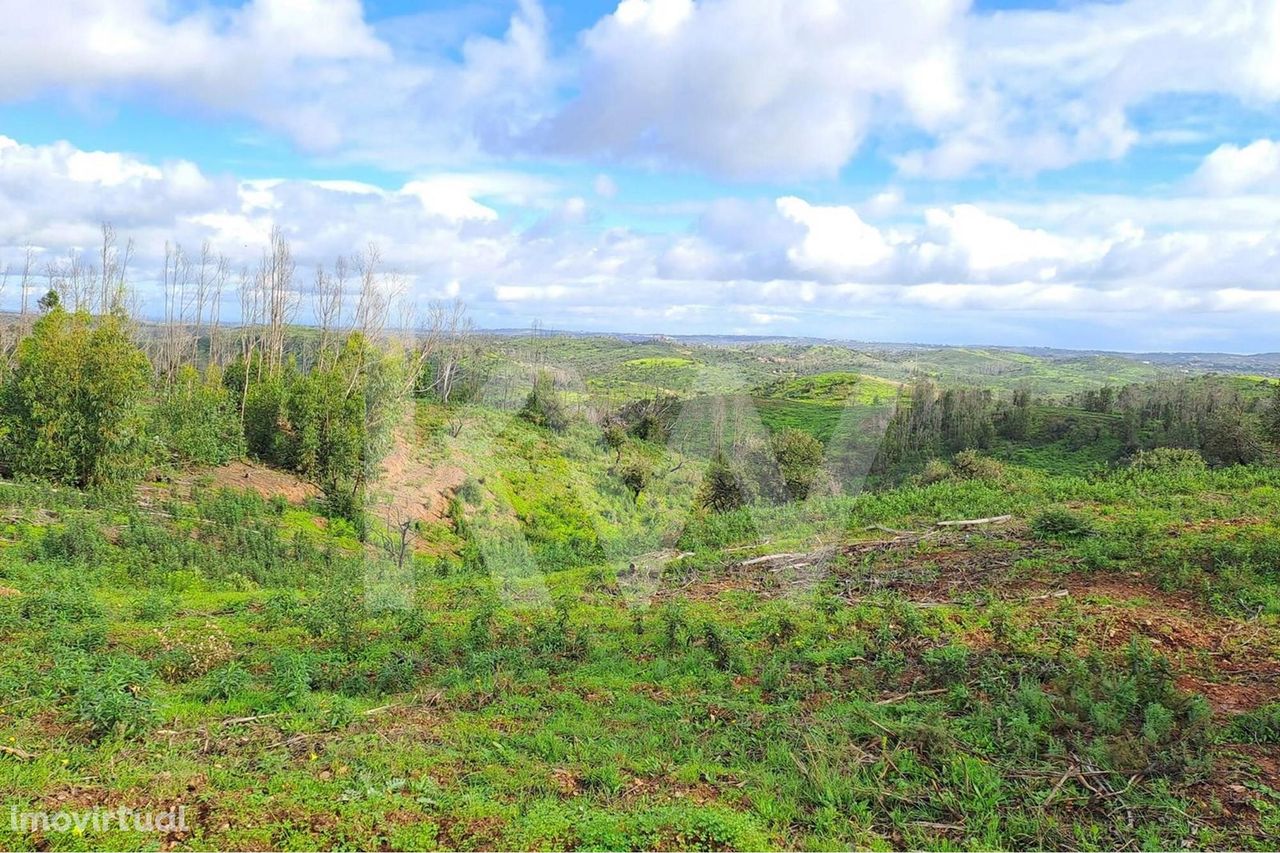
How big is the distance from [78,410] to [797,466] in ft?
66.0

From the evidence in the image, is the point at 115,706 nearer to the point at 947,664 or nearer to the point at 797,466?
the point at 947,664

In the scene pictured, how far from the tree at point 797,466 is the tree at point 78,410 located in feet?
60.4

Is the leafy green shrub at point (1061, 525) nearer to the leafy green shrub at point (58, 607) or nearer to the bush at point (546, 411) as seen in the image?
the leafy green shrub at point (58, 607)

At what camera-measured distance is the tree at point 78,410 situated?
1819cm

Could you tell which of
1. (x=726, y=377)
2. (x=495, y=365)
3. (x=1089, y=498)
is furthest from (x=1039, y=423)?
(x=726, y=377)

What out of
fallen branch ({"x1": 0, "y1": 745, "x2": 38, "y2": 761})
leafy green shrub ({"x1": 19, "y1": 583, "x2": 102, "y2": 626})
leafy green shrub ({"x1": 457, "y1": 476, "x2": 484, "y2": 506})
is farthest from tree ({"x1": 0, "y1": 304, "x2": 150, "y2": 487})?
fallen branch ({"x1": 0, "y1": 745, "x2": 38, "y2": 761})

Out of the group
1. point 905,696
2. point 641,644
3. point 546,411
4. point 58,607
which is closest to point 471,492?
point 546,411

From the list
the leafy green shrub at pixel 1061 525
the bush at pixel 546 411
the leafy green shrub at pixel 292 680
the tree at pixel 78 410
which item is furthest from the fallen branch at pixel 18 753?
the bush at pixel 546 411

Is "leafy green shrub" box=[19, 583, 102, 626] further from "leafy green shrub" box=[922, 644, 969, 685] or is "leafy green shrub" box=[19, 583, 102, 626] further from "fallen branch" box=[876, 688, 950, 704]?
"leafy green shrub" box=[922, 644, 969, 685]

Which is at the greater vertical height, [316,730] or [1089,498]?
[1089,498]

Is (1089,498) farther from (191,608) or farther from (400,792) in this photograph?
(191,608)

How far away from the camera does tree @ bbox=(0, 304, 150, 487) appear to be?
18.2 meters

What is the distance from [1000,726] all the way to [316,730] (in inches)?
231

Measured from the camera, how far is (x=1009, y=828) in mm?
4488
